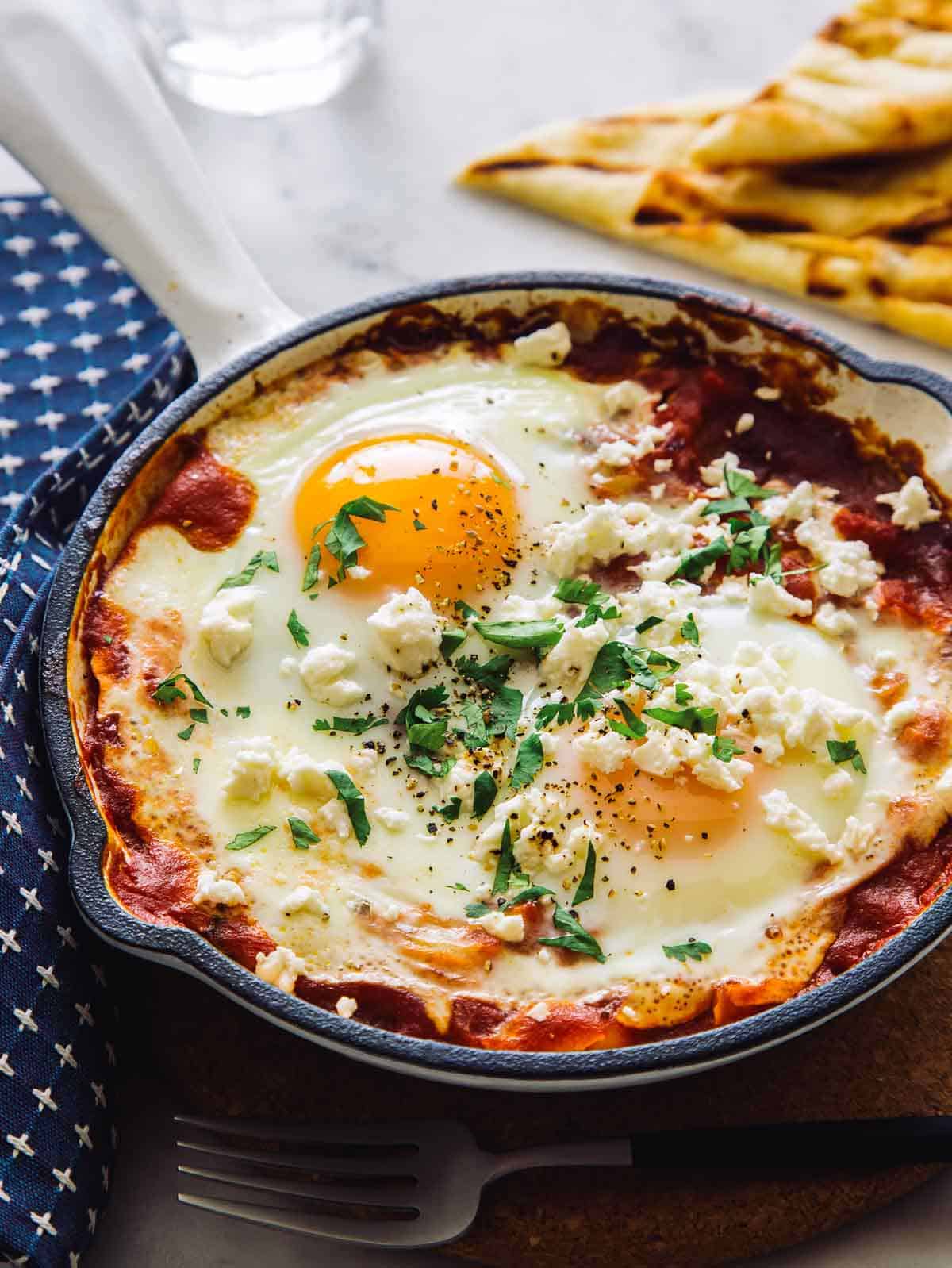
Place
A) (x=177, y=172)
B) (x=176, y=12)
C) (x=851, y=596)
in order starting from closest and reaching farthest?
(x=851, y=596) → (x=177, y=172) → (x=176, y=12)

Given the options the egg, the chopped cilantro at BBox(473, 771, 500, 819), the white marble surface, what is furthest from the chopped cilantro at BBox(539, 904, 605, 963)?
the white marble surface

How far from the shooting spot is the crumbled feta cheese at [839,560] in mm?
2896

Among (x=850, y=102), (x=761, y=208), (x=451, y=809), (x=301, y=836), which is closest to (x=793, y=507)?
(x=451, y=809)

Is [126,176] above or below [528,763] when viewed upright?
above

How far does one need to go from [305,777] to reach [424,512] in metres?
0.66

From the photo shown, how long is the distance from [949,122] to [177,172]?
6.75ft

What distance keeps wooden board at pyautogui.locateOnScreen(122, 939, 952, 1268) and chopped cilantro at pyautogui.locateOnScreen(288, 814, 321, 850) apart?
0.38 metres

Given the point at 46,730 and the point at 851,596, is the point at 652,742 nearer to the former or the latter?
the point at 851,596

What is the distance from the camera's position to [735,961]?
249cm

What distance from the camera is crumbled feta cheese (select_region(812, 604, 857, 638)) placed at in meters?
2.85

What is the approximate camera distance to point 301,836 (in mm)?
2594

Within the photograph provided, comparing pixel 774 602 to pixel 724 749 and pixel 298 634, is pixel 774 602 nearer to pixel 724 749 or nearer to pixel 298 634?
pixel 724 749

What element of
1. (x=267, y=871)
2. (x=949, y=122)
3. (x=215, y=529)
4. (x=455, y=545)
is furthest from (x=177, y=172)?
(x=949, y=122)

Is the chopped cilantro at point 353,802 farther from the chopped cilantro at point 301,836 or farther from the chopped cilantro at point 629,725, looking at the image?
the chopped cilantro at point 629,725
